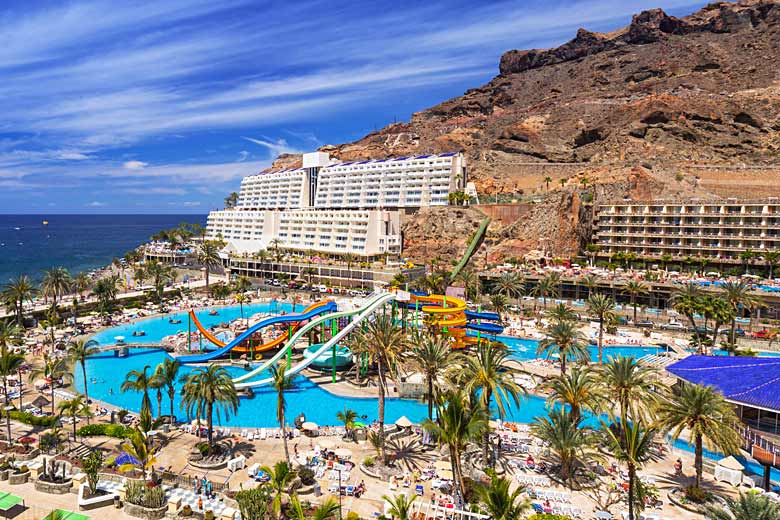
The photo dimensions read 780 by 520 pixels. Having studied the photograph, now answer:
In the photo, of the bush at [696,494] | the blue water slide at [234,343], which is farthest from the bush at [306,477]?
the blue water slide at [234,343]

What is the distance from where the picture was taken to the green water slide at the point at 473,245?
82812mm

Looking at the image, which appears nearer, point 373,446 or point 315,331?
point 373,446

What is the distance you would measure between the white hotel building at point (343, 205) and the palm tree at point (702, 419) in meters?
70.9

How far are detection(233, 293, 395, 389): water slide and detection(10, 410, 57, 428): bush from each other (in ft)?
38.3

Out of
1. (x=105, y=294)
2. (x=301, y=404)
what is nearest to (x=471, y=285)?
(x=301, y=404)

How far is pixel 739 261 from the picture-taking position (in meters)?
74.9

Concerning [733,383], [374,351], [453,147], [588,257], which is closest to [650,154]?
[588,257]

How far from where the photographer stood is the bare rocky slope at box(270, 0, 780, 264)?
9431 centimetres

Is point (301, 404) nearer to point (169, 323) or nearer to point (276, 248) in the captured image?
point (169, 323)

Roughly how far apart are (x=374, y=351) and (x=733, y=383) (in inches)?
777

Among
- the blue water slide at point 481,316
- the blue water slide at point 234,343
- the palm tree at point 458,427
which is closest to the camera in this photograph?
the palm tree at point 458,427

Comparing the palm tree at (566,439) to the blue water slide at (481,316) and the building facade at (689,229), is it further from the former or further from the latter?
the building facade at (689,229)

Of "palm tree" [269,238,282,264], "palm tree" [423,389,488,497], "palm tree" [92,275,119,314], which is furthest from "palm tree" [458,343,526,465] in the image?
"palm tree" [269,238,282,264]

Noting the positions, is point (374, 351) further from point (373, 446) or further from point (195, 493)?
point (195, 493)
